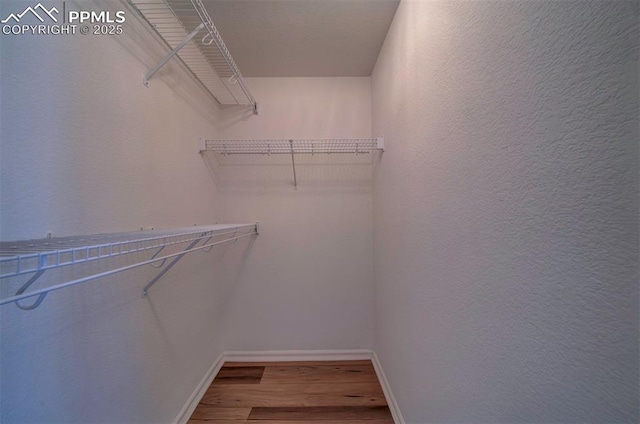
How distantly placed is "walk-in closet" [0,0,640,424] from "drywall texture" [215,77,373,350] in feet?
0.06

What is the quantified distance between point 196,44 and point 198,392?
2.16 meters

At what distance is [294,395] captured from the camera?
1554 mm

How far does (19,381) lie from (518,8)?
158 centimetres

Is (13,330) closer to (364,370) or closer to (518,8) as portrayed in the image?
(518,8)

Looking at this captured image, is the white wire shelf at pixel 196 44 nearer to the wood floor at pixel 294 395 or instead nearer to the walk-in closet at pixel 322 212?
the walk-in closet at pixel 322 212

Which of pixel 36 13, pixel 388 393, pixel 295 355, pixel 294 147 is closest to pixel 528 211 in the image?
pixel 36 13

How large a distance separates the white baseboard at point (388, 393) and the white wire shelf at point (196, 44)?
7.22ft

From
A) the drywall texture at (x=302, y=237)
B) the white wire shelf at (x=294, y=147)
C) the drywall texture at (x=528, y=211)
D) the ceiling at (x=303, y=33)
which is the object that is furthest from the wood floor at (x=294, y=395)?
the ceiling at (x=303, y=33)

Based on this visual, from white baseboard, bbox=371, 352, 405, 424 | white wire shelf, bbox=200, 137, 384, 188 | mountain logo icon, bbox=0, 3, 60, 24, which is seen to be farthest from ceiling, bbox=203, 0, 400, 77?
white baseboard, bbox=371, 352, 405, 424

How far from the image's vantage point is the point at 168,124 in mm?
1285

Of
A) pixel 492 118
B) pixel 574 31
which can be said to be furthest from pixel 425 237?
pixel 574 31

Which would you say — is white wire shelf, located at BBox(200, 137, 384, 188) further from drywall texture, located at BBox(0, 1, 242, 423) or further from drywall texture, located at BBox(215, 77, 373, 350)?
drywall texture, located at BBox(0, 1, 242, 423)

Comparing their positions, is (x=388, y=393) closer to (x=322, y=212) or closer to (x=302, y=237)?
(x=302, y=237)

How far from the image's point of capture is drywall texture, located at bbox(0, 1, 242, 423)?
65cm
